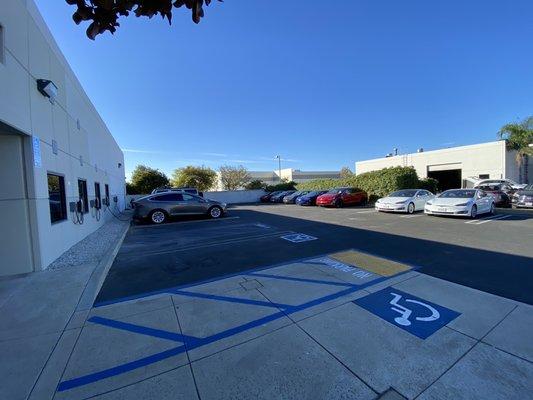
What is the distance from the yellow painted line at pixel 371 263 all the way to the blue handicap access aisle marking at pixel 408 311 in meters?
0.97

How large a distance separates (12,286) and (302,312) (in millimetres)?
4991

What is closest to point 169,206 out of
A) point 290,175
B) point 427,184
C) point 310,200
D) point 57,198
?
point 57,198

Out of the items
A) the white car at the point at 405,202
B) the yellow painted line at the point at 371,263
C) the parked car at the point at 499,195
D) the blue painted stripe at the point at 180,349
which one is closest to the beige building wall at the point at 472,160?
the parked car at the point at 499,195

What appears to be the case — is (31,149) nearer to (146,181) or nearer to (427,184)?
(427,184)

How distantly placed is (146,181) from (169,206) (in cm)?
2543

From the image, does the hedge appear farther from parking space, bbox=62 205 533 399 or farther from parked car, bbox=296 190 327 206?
parking space, bbox=62 205 533 399

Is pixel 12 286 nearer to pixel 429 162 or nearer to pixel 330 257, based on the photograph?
pixel 330 257

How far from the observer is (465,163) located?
28875 mm

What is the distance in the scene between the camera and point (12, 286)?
4695 millimetres

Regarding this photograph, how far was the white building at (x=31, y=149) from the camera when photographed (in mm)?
4957

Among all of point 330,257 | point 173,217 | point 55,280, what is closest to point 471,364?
point 330,257

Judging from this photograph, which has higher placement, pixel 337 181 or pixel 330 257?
pixel 337 181

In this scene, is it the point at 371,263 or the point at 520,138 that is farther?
the point at 520,138

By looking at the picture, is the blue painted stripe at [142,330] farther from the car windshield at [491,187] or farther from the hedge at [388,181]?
the hedge at [388,181]
